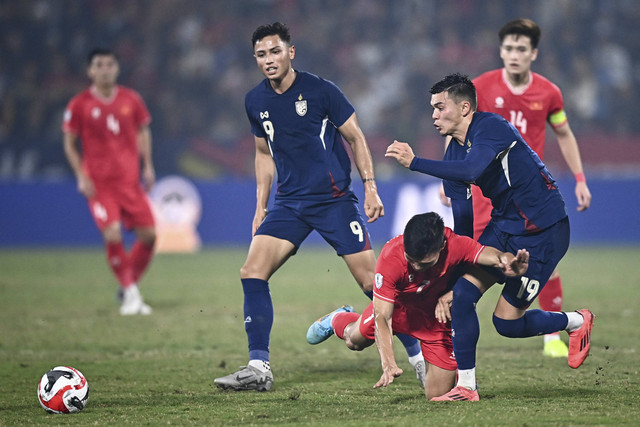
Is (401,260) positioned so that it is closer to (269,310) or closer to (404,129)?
(269,310)

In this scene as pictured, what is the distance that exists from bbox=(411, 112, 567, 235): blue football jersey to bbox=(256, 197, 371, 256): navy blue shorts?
818mm

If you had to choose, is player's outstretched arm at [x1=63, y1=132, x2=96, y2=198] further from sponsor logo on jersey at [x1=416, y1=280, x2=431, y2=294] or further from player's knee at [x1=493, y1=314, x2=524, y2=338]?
player's knee at [x1=493, y1=314, x2=524, y2=338]

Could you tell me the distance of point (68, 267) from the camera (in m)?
13.9

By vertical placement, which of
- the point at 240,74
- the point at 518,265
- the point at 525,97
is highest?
the point at 240,74

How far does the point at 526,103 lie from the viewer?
268 inches

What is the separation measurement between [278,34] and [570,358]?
269cm

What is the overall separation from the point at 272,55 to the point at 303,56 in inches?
567

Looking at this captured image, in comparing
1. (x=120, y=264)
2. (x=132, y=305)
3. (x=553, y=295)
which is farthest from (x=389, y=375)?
(x=120, y=264)

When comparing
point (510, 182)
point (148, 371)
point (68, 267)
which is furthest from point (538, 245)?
point (68, 267)

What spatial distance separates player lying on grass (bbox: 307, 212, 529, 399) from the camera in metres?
4.81

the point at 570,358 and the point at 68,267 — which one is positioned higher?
the point at 68,267

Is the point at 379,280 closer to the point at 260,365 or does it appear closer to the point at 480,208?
the point at 260,365

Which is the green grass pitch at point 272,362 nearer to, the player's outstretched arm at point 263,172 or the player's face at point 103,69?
the player's outstretched arm at point 263,172

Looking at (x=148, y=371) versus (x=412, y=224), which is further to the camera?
(x=148, y=371)
